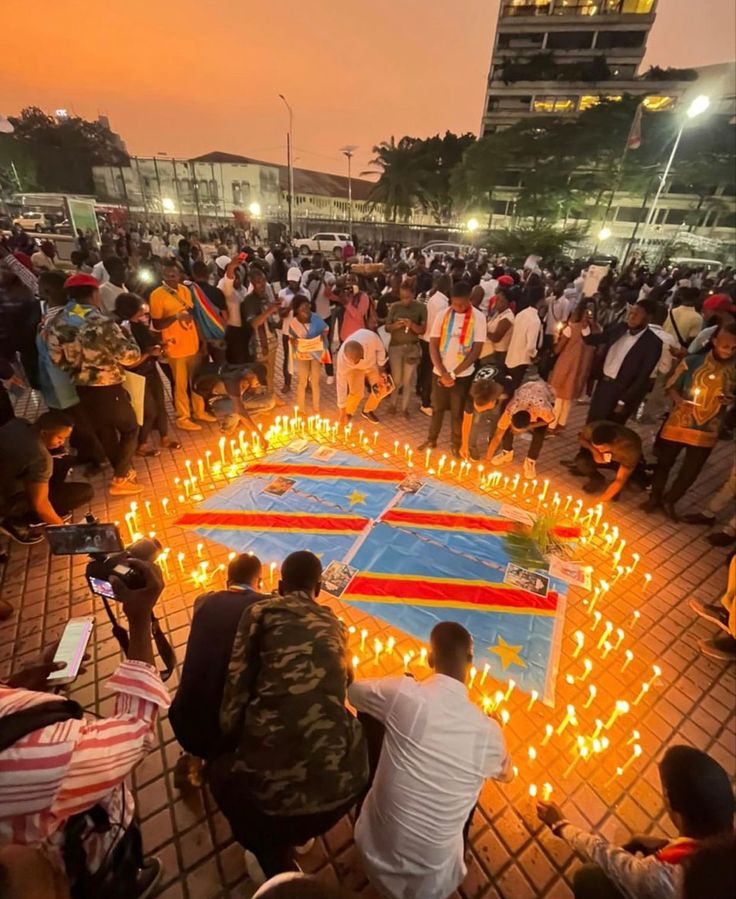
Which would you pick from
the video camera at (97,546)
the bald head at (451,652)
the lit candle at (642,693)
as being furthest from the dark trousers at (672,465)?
the video camera at (97,546)

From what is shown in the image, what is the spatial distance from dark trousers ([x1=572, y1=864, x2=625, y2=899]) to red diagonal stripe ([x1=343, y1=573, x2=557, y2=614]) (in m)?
2.01

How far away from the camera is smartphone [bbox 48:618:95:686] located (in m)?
2.96

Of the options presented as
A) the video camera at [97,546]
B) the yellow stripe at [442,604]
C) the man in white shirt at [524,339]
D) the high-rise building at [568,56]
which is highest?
A: the high-rise building at [568,56]

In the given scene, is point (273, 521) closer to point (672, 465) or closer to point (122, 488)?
point (122, 488)

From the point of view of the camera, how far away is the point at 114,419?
5.00 meters

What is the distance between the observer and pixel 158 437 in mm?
6652

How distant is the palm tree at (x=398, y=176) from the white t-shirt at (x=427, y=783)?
165 feet

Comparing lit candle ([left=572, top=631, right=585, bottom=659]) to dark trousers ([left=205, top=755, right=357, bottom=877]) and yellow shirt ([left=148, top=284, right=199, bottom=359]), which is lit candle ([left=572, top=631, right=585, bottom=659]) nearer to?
dark trousers ([left=205, top=755, right=357, bottom=877])

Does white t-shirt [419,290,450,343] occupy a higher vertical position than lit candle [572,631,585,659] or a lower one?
higher

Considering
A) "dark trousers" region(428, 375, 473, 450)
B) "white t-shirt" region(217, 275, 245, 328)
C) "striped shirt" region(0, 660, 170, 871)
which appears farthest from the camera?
"white t-shirt" region(217, 275, 245, 328)

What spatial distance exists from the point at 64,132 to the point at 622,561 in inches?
3604

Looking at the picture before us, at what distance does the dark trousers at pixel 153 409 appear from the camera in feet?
19.7

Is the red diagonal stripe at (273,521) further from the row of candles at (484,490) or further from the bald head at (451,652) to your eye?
the bald head at (451,652)

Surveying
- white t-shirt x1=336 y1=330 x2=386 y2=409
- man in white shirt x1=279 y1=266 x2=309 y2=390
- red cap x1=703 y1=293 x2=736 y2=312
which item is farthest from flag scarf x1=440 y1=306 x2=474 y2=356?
red cap x1=703 y1=293 x2=736 y2=312
